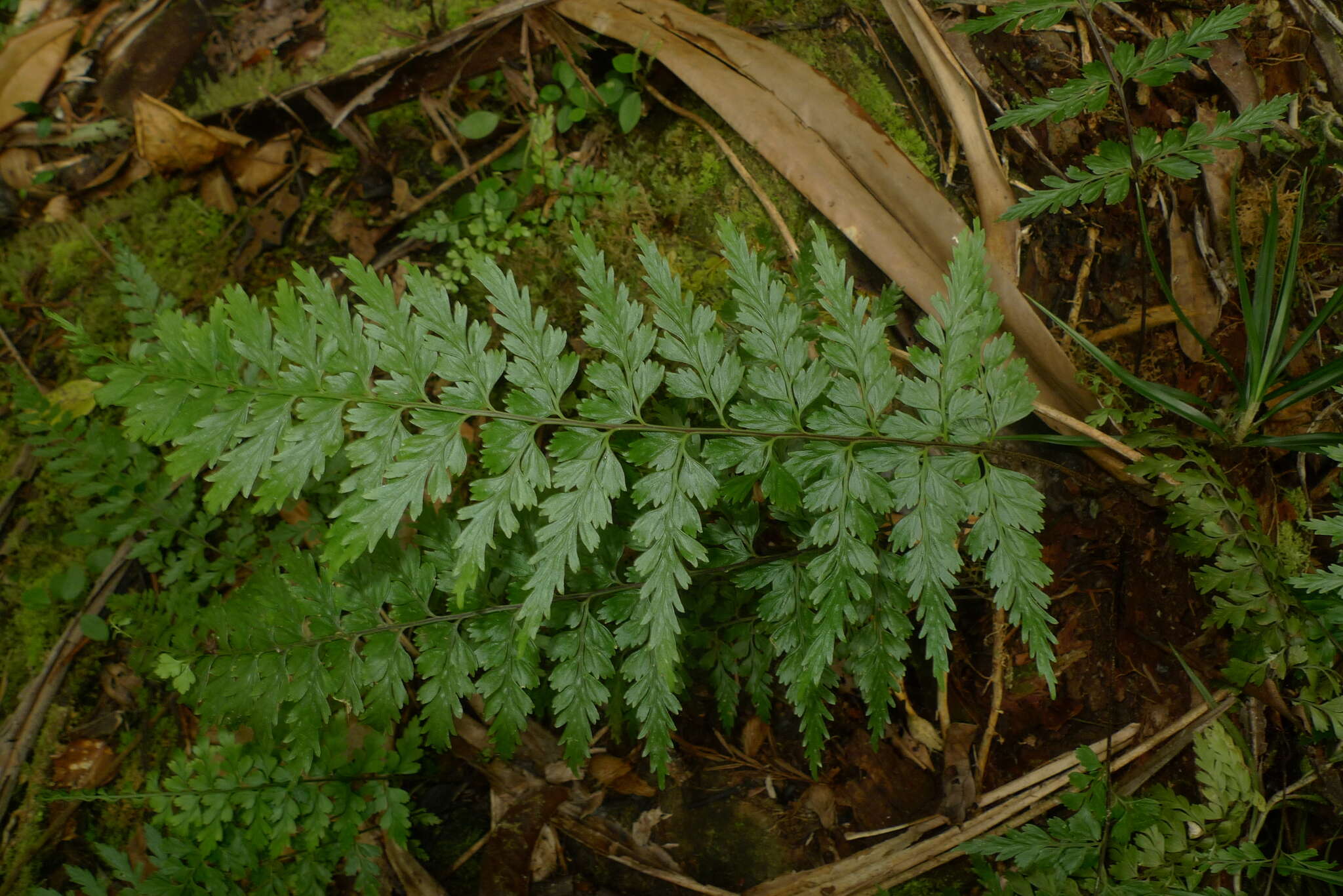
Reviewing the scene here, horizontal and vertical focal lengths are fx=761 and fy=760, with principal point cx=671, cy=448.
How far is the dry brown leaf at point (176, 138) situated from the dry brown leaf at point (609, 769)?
11.4 ft

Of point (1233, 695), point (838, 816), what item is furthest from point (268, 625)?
point (1233, 695)

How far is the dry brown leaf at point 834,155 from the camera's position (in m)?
2.77

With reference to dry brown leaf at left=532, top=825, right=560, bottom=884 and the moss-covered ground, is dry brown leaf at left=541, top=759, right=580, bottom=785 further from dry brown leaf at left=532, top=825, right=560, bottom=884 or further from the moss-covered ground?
the moss-covered ground

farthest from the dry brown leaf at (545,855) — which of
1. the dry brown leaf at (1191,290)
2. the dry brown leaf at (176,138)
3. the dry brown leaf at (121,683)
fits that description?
the dry brown leaf at (176,138)

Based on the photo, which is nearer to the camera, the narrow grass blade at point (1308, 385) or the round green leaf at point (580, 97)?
the narrow grass blade at point (1308, 385)

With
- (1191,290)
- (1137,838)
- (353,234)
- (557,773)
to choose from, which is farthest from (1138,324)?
(353,234)

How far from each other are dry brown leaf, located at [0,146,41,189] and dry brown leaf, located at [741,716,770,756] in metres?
4.55

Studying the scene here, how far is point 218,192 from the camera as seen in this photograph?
12.7 ft

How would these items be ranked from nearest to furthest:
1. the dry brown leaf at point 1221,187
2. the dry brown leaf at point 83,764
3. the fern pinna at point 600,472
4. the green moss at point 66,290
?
the fern pinna at point 600,472, the dry brown leaf at point 1221,187, the dry brown leaf at point 83,764, the green moss at point 66,290

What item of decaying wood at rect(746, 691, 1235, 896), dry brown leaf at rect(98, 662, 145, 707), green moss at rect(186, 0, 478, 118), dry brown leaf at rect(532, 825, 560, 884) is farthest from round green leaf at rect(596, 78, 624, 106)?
dry brown leaf at rect(98, 662, 145, 707)

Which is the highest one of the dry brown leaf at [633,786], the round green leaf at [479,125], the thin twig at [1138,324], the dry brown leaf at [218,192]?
the round green leaf at [479,125]

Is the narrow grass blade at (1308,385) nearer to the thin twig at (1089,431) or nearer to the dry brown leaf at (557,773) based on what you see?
the thin twig at (1089,431)

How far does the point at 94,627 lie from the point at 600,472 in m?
2.70

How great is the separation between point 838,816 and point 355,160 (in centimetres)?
370
